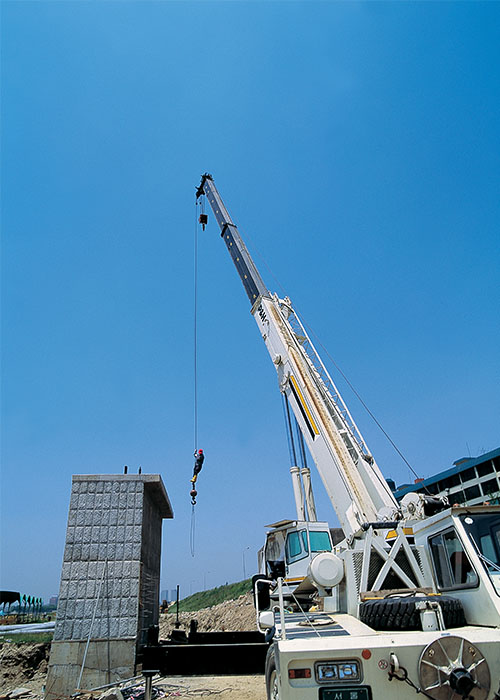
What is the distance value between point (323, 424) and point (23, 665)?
43.1ft

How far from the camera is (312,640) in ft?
13.9

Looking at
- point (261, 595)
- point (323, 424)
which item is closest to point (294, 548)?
point (323, 424)

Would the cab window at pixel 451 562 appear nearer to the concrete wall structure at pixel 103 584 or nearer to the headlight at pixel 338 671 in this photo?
the headlight at pixel 338 671

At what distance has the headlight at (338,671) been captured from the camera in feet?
13.1

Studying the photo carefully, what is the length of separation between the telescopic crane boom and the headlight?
425cm

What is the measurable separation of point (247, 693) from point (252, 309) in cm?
1048

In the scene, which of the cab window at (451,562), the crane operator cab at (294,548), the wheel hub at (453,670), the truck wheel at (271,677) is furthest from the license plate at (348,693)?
the crane operator cab at (294,548)

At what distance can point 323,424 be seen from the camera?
11148 mm

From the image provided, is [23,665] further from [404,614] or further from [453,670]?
[453,670]

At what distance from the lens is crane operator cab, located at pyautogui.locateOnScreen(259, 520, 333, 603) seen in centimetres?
1149

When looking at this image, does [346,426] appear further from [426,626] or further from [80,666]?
[80,666]

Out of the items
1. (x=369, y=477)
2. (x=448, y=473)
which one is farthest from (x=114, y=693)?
(x=448, y=473)

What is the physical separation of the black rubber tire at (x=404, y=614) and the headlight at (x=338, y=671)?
31.1 inches

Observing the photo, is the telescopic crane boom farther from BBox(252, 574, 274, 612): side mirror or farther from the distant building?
the distant building
